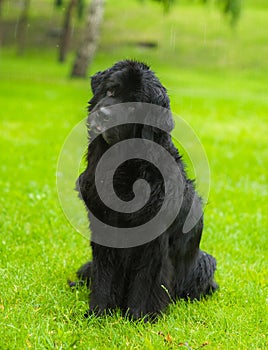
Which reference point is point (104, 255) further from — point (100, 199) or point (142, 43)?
point (142, 43)

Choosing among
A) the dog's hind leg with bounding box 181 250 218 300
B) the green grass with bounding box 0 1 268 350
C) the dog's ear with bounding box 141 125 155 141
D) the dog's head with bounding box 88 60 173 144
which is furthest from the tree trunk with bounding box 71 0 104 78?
the dog's ear with bounding box 141 125 155 141

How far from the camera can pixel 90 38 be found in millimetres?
21438

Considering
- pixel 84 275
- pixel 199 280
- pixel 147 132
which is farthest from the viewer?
pixel 84 275

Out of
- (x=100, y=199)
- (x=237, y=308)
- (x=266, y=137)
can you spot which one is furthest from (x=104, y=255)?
(x=266, y=137)

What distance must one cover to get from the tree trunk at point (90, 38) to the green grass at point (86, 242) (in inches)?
96.3

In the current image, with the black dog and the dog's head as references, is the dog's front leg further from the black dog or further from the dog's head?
the dog's head

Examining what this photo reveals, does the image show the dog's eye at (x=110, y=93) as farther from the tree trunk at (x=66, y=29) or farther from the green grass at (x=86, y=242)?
the tree trunk at (x=66, y=29)

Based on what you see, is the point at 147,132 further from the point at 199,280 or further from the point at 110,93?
the point at 199,280

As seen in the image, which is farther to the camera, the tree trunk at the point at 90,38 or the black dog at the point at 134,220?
the tree trunk at the point at 90,38

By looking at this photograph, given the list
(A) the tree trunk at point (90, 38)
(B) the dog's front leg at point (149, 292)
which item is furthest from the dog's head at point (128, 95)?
(A) the tree trunk at point (90, 38)

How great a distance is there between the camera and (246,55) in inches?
1521

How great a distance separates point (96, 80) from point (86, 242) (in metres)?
2.22

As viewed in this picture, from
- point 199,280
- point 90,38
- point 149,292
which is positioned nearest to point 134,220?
point 149,292

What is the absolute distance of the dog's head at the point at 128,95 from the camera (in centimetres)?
383
